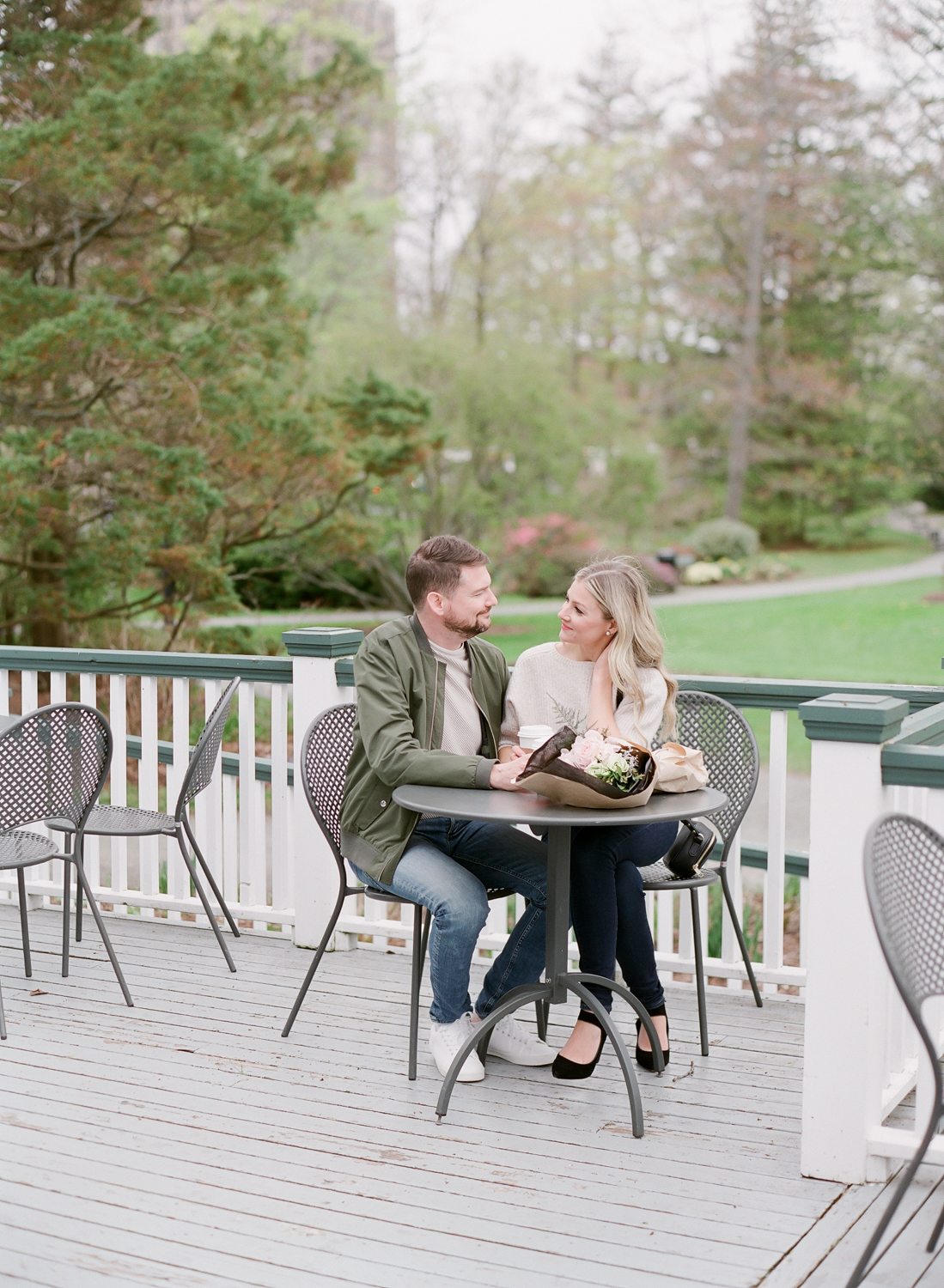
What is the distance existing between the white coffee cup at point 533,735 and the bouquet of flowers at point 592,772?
279mm

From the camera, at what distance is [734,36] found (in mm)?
24344

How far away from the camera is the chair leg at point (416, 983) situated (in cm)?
317

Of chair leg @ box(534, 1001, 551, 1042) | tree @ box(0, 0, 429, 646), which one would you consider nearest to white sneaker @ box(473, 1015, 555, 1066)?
chair leg @ box(534, 1001, 551, 1042)

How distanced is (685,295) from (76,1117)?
25589 mm

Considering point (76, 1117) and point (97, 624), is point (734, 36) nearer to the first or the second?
point (97, 624)

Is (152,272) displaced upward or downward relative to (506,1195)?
upward

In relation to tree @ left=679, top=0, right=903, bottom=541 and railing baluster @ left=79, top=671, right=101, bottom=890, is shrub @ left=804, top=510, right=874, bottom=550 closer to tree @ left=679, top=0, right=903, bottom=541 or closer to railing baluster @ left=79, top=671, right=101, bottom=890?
tree @ left=679, top=0, right=903, bottom=541

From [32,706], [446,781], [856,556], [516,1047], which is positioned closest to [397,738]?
[446,781]

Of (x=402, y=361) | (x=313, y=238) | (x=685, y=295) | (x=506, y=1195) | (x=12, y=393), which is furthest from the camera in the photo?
(x=685, y=295)

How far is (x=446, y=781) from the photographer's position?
3.05 m

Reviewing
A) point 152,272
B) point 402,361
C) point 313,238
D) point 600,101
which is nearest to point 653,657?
point 152,272

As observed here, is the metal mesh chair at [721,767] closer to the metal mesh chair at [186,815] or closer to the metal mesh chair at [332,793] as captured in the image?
the metal mesh chair at [332,793]

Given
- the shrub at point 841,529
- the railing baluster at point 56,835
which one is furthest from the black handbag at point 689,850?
the shrub at point 841,529

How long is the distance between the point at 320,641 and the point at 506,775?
52.3 inches
